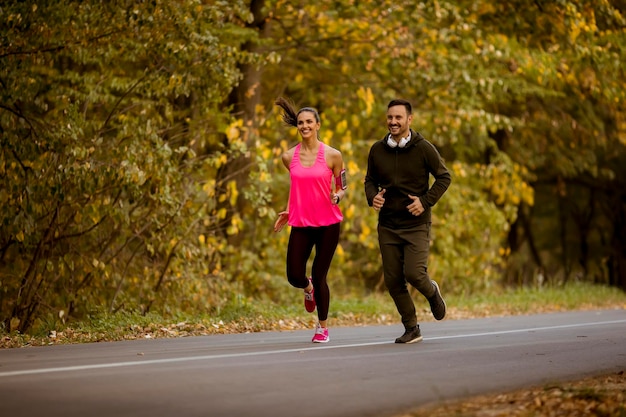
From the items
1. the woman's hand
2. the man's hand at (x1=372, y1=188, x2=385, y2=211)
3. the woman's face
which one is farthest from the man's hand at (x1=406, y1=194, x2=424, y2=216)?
the woman's hand

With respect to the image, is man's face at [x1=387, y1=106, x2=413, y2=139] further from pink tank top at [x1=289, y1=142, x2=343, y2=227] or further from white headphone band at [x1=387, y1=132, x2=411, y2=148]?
pink tank top at [x1=289, y1=142, x2=343, y2=227]

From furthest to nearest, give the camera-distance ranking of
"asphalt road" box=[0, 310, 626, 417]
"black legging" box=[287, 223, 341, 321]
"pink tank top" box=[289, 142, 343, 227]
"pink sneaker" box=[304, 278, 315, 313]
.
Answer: "pink sneaker" box=[304, 278, 315, 313]
"black legging" box=[287, 223, 341, 321]
"pink tank top" box=[289, 142, 343, 227]
"asphalt road" box=[0, 310, 626, 417]

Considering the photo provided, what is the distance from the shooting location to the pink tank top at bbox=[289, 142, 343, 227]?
10234 millimetres

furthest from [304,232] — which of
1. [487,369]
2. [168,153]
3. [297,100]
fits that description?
[297,100]

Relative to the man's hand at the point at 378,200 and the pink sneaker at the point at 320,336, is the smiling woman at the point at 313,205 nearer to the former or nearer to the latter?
the pink sneaker at the point at 320,336

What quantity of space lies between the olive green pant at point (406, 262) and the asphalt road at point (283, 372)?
452 mm

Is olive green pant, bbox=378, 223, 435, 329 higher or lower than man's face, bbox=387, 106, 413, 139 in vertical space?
lower

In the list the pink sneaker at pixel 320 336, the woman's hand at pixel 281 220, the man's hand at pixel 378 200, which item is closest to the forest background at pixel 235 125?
the woman's hand at pixel 281 220

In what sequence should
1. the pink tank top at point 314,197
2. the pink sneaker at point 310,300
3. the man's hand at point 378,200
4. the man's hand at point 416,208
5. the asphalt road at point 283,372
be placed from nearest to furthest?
the asphalt road at point 283,372
the man's hand at point 416,208
the man's hand at point 378,200
the pink tank top at point 314,197
the pink sneaker at point 310,300

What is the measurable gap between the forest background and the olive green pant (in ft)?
12.6

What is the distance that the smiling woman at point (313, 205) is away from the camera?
1024 cm

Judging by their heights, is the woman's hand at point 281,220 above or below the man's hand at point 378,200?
below

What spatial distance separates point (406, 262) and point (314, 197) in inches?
41.0

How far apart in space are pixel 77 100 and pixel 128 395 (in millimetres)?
8377
